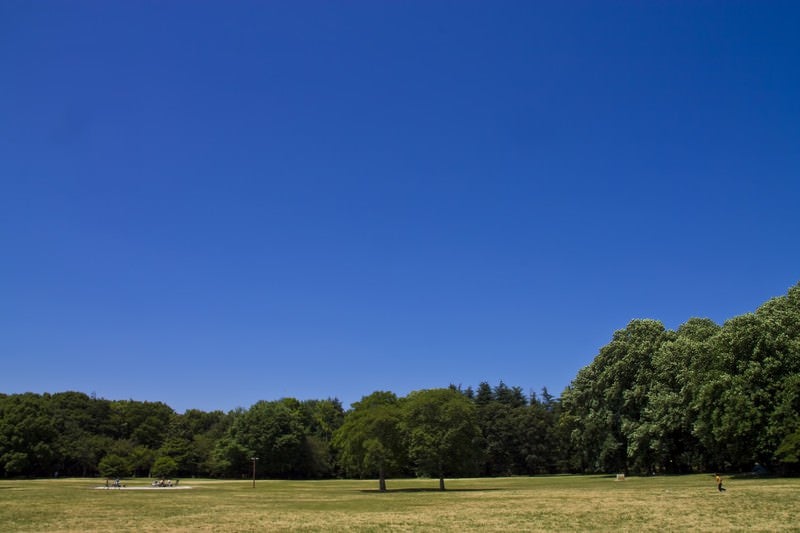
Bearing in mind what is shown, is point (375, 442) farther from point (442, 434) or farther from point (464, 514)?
point (464, 514)

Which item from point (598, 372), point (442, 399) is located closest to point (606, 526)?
point (442, 399)

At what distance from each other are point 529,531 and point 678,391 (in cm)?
5142

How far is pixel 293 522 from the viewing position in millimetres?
31125

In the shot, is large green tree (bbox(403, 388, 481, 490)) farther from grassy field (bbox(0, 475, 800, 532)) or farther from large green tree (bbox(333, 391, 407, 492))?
grassy field (bbox(0, 475, 800, 532))

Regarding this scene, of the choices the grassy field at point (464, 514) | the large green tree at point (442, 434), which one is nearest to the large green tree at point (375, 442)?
the large green tree at point (442, 434)

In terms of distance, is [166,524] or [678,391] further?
[678,391]

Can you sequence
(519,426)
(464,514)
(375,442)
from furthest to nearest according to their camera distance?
(519,426) < (375,442) < (464,514)

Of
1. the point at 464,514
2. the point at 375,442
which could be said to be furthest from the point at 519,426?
the point at 464,514

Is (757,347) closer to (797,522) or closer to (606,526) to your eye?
(797,522)

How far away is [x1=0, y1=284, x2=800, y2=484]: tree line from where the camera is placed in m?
52.8

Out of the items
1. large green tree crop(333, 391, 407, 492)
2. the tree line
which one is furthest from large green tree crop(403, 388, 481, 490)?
large green tree crop(333, 391, 407, 492)

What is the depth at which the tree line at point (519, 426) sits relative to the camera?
5278 centimetres

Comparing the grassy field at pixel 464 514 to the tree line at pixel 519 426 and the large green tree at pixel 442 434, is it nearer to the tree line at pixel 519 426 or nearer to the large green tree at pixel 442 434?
the tree line at pixel 519 426

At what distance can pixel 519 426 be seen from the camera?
428ft
